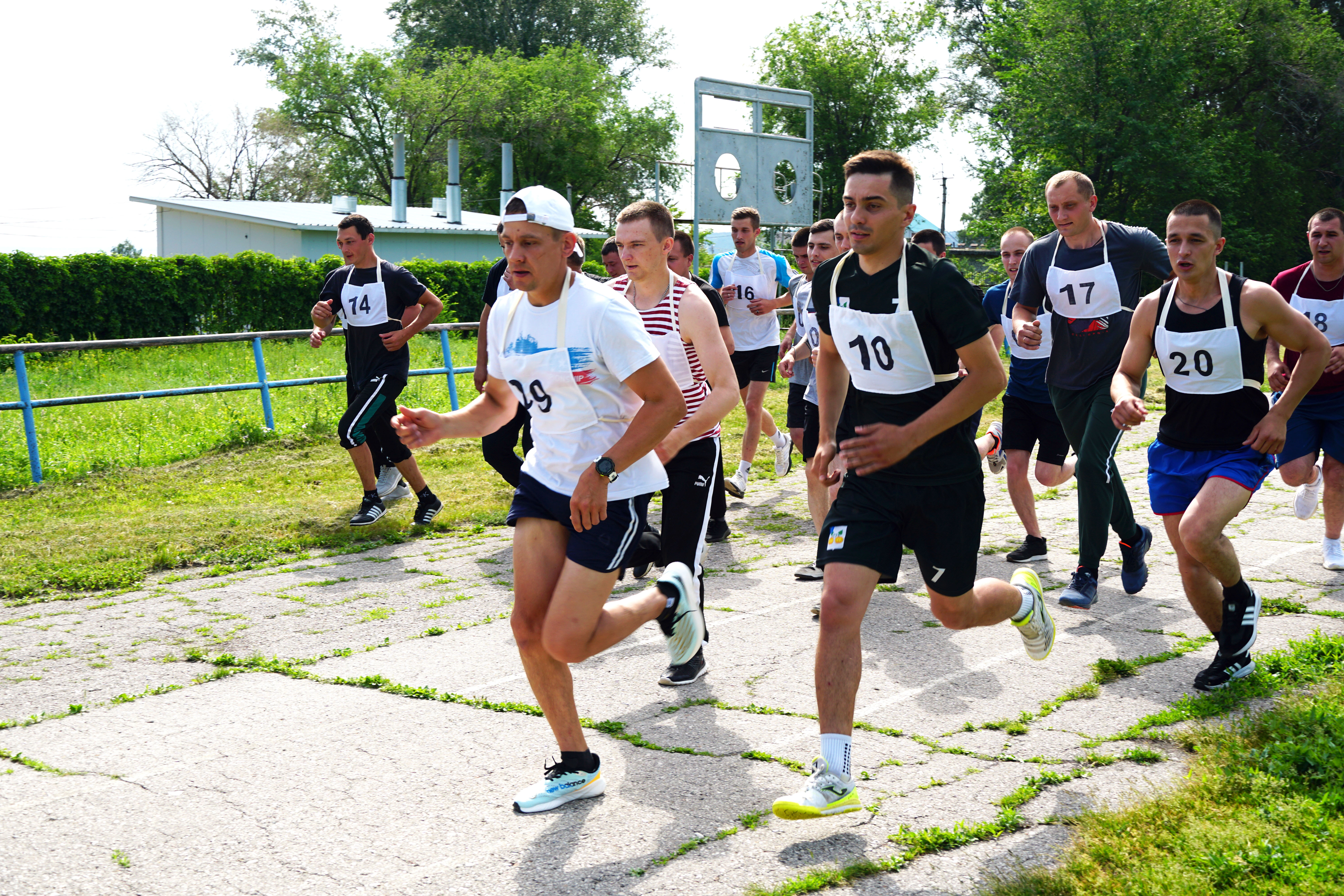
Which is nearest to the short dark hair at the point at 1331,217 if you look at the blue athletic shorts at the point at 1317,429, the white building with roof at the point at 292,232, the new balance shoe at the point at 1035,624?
the blue athletic shorts at the point at 1317,429

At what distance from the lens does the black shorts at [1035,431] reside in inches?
291

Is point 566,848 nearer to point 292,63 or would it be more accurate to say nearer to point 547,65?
point 547,65

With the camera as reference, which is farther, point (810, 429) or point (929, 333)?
point (810, 429)

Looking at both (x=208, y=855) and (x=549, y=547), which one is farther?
(x=549, y=547)

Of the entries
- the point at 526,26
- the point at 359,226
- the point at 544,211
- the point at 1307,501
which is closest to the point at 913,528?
the point at 544,211

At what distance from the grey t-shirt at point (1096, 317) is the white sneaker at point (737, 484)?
3667 mm

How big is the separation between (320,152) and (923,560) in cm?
6642

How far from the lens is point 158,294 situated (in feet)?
98.1

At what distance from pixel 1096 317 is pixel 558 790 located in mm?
4167

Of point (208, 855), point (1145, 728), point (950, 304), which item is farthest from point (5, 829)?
point (1145, 728)

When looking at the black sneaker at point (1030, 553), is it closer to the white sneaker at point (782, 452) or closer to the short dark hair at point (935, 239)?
the short dark hair at point (935, 239)

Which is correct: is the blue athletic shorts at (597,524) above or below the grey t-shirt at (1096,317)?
below

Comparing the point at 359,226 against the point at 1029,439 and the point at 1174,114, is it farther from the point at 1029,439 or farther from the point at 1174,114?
the point at 1174,114

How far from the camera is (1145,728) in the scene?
170 inches
